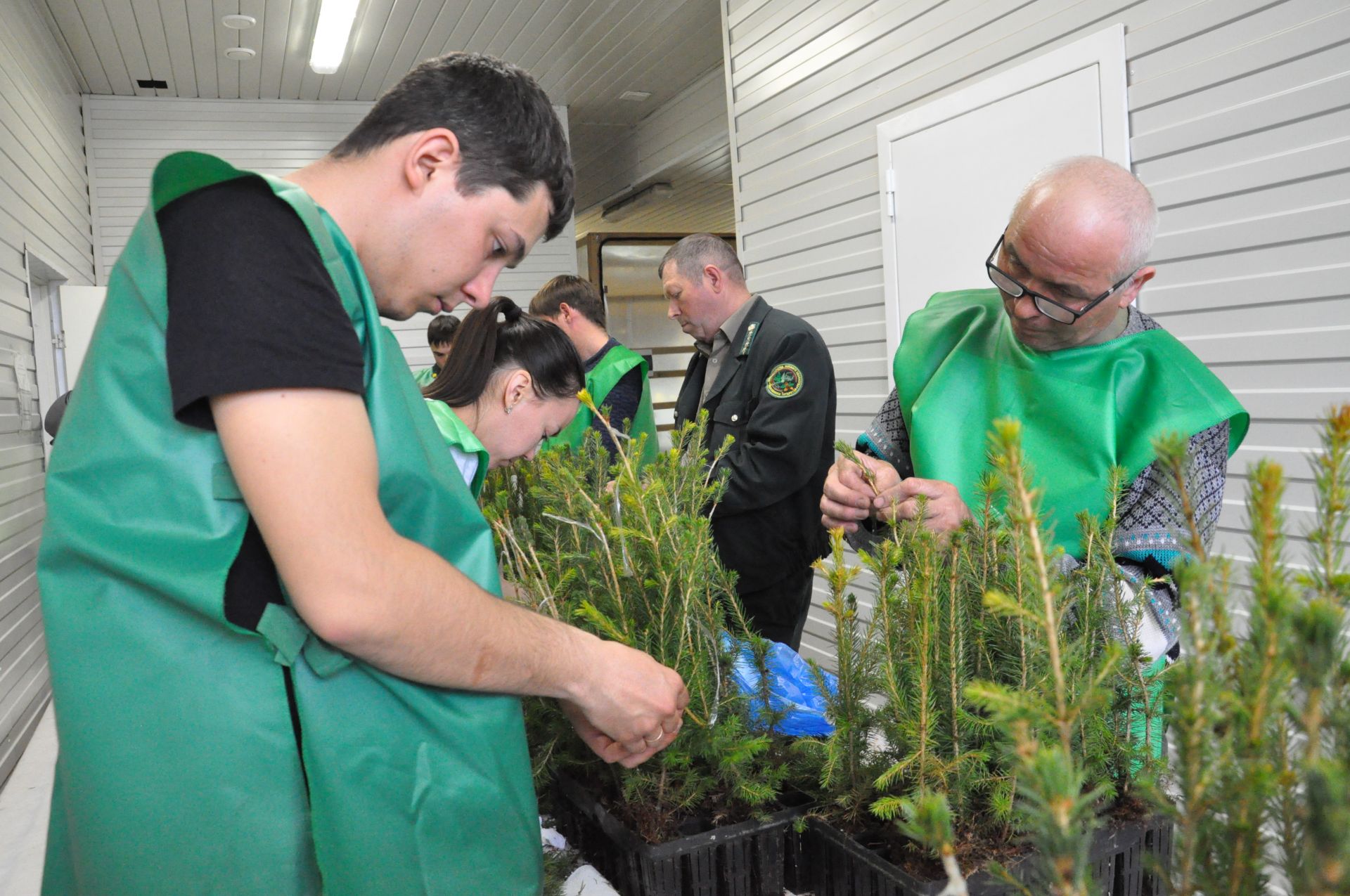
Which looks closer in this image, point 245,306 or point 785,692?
point 245,306

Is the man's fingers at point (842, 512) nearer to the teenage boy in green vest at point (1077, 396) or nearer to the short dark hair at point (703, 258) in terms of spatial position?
the teenage boy in green vest at point (1077, 396)

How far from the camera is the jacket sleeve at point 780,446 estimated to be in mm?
3031

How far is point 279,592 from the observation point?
0.93m

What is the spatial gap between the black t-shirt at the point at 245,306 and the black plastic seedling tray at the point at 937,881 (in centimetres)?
71

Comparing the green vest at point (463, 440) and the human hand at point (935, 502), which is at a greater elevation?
the green vest at point (463, 440)

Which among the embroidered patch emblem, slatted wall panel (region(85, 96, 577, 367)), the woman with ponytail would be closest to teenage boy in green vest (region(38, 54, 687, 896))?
the woman with ponytail

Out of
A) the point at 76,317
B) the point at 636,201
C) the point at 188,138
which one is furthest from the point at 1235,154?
the point at 636,201

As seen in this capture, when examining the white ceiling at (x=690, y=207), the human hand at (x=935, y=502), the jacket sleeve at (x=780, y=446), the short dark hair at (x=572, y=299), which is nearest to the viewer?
the human hand at (x=935, y=502)

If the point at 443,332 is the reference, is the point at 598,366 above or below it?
below

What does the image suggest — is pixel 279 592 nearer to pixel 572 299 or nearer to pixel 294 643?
pixel 294 643

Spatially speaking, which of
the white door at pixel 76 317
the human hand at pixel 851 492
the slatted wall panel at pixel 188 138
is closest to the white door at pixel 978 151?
the human hand at pixel 851 492

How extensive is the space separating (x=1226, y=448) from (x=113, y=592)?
62.2 inches

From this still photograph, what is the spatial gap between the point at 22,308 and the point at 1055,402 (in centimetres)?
602

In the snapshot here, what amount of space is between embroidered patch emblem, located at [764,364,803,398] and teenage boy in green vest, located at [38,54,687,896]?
82.0 inches
